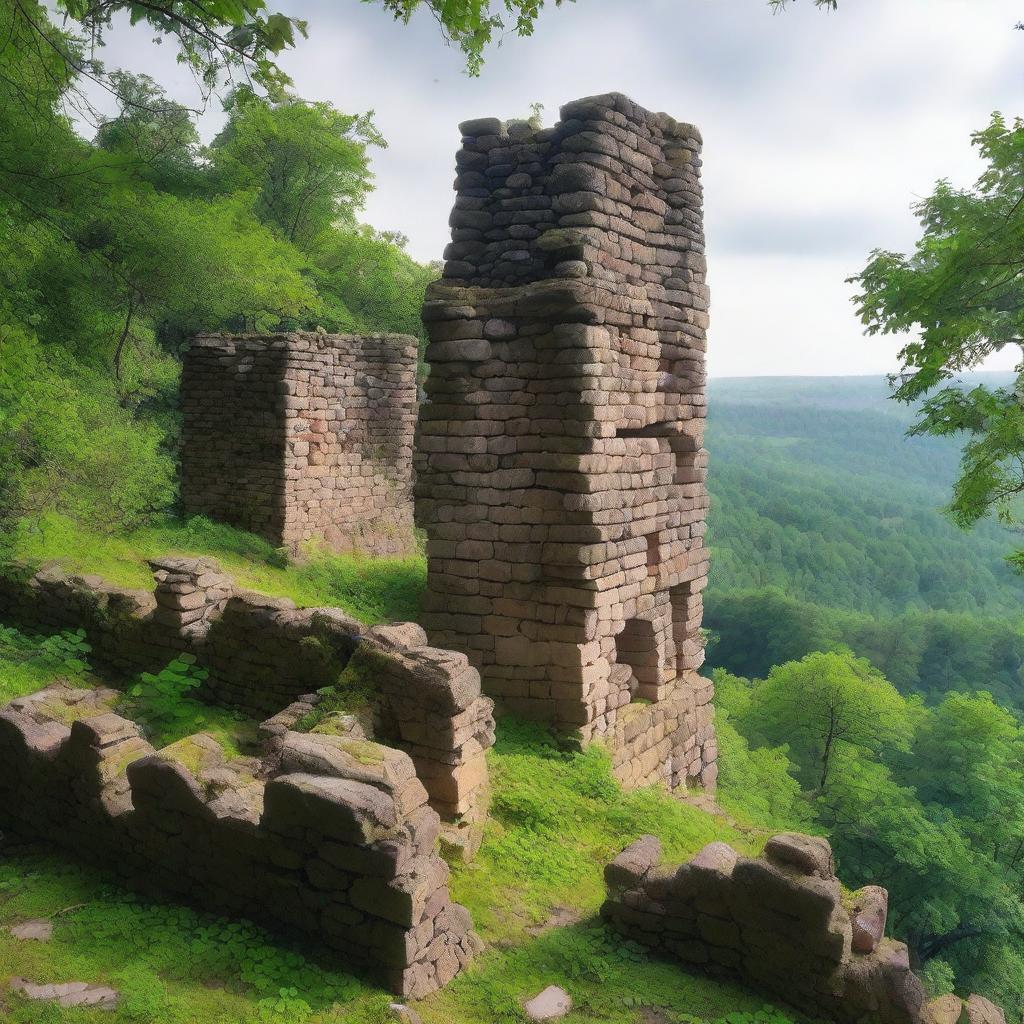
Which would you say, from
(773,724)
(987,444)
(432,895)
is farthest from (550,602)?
(773,724)

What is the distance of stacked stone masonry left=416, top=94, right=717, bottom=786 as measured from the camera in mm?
6250

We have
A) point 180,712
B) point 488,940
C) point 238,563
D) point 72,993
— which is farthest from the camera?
point 238,563

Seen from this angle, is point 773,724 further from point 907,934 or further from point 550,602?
point 550,602

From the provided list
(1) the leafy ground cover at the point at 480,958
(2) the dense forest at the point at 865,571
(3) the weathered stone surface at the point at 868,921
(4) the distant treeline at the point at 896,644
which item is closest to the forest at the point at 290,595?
(1) the leafy ground cover at the point at 480,958

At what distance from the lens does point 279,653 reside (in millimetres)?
6570

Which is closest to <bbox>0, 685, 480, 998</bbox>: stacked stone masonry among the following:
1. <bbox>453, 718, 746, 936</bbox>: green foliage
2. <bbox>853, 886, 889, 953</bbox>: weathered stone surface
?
<bbox>453, 718, 746, 936</bbox>: green foliage

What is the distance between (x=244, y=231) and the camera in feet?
54.6

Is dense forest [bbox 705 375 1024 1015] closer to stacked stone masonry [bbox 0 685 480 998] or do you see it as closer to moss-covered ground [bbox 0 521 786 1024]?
moss-covered ground [bbox 0 521 786 1024]

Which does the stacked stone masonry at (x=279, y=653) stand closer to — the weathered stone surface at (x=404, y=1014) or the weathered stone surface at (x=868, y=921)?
the weathered stone surface at (x=404, y=1014)

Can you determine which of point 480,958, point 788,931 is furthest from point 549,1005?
point 788,931

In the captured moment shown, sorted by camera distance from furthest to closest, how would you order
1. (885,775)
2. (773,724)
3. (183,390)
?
(773,724) < (885,775) < (183,390)

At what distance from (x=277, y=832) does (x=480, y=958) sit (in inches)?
50.2

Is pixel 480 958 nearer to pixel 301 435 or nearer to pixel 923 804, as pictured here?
pixel 301 435

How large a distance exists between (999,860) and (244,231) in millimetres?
21377
